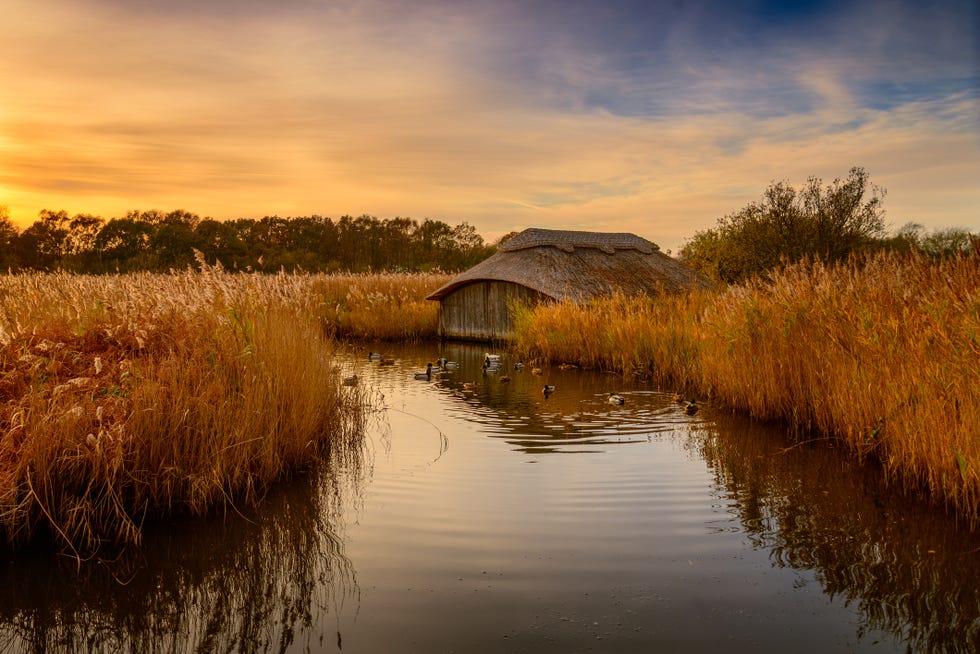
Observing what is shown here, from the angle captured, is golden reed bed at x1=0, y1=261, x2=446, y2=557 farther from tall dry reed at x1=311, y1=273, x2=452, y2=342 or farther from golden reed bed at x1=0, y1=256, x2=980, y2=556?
tall dry reed at x1=311, y1=273, x2=452, y2=342

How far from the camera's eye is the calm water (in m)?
4.06

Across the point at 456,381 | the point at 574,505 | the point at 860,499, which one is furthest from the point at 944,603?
the point at 456,381

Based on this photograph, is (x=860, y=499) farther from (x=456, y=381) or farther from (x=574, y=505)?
(x=456, y=381)

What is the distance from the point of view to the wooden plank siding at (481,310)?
21834mm

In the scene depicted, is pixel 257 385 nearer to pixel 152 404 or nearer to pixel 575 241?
pixel 152 404

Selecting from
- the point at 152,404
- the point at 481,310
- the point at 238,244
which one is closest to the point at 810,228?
the point at 481,310

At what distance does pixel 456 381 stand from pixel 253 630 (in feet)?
32.4

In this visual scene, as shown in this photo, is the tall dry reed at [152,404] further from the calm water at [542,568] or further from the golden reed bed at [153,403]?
the calm water at [542,568]

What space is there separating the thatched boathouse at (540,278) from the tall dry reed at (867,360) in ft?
26.6

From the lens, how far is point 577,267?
22.7 m

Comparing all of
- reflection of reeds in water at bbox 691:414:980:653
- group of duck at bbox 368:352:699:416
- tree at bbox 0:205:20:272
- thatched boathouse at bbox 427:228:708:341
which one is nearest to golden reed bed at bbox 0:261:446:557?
group of duck at bbox 368:352:699:416

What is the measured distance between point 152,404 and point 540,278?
1587 cm

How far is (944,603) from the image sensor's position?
171 inches

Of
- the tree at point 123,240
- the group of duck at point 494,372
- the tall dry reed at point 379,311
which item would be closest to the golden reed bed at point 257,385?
the group of duck at point 494,372
